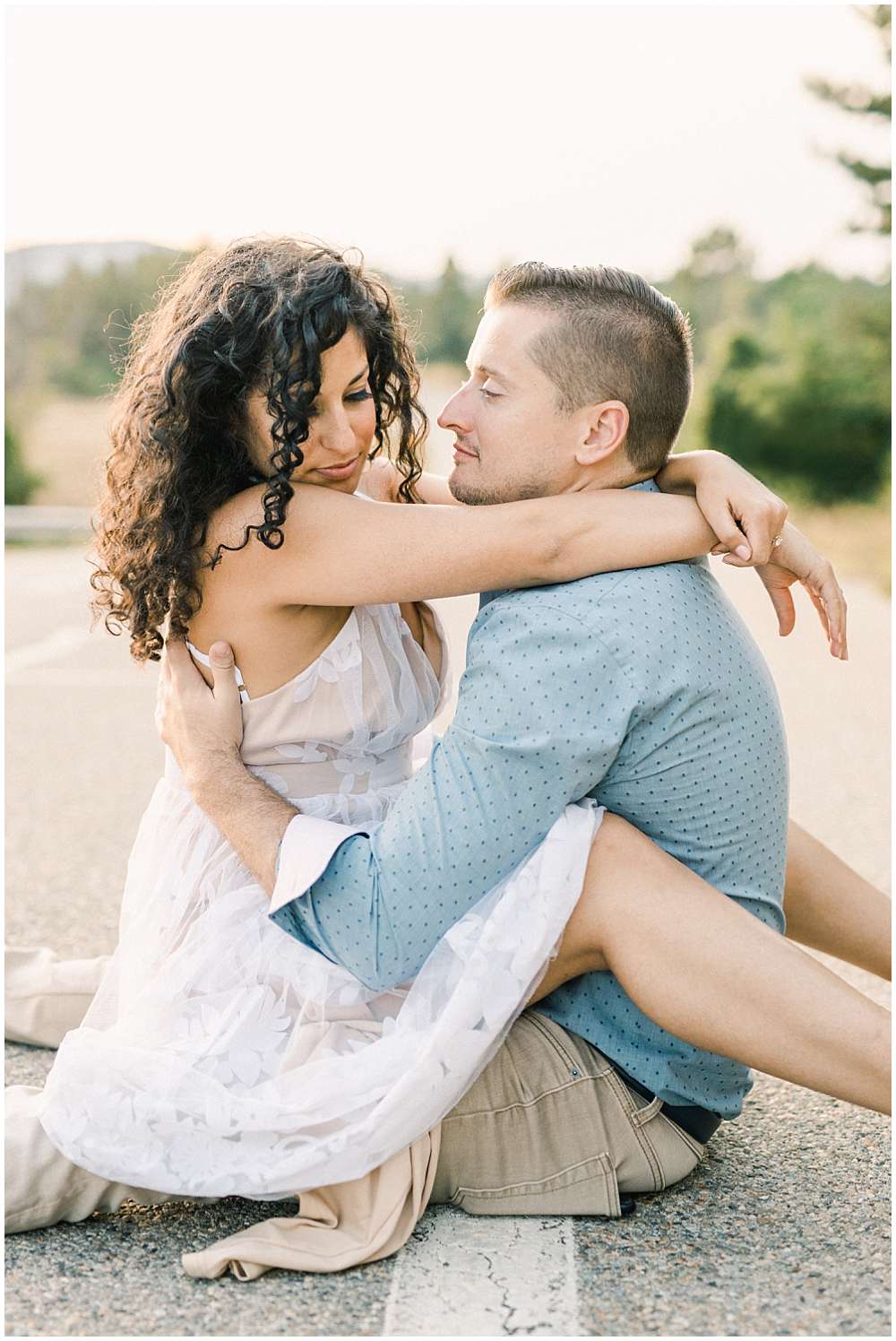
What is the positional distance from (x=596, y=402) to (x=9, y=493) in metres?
23.5

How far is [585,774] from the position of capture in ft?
7.75

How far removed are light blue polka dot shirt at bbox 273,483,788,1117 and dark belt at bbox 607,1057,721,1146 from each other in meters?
0.02

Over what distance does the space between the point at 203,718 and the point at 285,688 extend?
0.16 meters

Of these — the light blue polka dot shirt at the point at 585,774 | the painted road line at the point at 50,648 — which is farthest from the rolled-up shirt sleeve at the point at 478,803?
the painted road line at the point at 50,648

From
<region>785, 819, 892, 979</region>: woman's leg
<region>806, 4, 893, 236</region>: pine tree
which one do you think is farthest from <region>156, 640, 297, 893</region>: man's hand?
<region>806, 4, 893, 236</region>: pine tree

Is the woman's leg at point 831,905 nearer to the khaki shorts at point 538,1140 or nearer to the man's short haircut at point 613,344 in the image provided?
the khaki shorts at point 538,1140

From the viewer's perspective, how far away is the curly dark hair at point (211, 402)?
2.62 meters

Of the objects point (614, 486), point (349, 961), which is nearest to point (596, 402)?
point (614, 486)

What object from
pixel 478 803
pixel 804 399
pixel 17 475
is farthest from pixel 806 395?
pixel 478 803

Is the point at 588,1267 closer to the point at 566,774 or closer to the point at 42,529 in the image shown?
the point at 566,774

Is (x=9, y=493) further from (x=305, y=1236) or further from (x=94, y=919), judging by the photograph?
(x=305, y=1236)

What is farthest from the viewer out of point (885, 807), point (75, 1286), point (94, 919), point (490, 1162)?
point (885, 807)

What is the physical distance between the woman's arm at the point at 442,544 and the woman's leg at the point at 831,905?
89 cm

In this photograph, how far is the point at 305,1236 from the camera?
2338 millimetres
